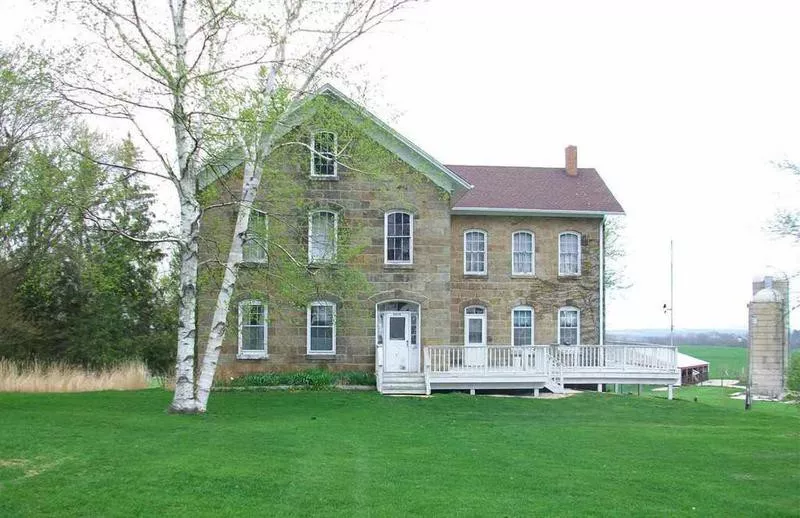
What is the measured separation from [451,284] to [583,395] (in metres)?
Answer: 5.88

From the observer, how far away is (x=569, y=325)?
28.8 metres

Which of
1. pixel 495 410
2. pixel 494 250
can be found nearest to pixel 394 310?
pixel 494 250

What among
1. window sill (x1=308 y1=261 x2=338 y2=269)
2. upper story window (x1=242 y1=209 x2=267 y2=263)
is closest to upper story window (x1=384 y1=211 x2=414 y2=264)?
upper story window (x1=242 y1=209 x2=267 y2=263)

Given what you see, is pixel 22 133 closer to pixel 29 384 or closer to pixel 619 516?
pixel 29 384

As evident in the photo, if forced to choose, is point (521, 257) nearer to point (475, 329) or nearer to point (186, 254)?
point (475, 329)

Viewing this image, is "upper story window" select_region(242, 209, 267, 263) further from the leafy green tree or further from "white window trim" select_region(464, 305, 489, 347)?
"white window trim" select_region(464, 305, 489, 347)

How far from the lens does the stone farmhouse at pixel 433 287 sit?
987 inches

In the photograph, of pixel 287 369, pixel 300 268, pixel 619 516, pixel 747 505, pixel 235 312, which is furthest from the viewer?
pixel 287 369

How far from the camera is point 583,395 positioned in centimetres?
2492

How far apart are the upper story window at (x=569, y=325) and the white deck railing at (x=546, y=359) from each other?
2.02 meters

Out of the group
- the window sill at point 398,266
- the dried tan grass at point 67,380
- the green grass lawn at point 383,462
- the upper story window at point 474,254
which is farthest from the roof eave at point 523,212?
the dried tan grass at point 67,380

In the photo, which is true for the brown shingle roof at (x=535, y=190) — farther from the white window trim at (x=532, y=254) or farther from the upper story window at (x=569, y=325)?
the upper story window at (x=569, y=325)

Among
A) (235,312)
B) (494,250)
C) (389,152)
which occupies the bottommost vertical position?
(235,312)

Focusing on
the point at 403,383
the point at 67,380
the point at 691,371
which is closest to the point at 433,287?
the point at 403,383
